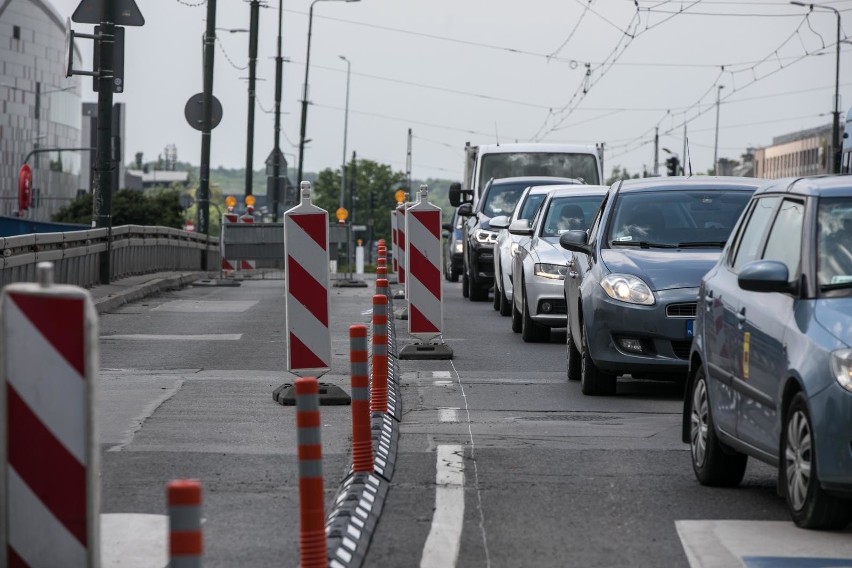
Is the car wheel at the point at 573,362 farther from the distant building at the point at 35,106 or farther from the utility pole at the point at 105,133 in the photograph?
the distant building at the point at 35,106

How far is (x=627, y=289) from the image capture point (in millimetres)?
12445

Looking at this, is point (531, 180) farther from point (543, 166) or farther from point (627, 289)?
point (627, 289)

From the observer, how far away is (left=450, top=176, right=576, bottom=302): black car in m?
26.1

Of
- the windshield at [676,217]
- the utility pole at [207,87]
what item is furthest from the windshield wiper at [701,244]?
the utility pole at [207,87]

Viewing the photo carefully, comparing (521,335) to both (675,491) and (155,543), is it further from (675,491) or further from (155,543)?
(155,543)

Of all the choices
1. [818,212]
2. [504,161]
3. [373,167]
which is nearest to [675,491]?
[818,212]

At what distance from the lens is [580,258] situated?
14.0 metres

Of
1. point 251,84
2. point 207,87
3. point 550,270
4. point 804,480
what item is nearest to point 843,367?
point 804,480

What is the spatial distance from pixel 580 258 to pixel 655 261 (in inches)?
52.2

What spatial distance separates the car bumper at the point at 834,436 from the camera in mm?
6895

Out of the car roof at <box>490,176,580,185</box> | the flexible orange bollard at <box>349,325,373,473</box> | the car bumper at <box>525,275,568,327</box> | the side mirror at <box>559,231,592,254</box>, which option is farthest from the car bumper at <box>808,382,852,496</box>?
the car roof at <box>490,176,580,185</box>

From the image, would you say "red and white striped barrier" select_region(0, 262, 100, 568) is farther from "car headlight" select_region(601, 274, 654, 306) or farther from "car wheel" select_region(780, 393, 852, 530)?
"car headlight" select_region(601, 274, 654, 306)

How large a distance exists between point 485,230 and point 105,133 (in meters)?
5.80

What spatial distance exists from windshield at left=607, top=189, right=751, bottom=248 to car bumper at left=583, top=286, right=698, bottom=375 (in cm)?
108
